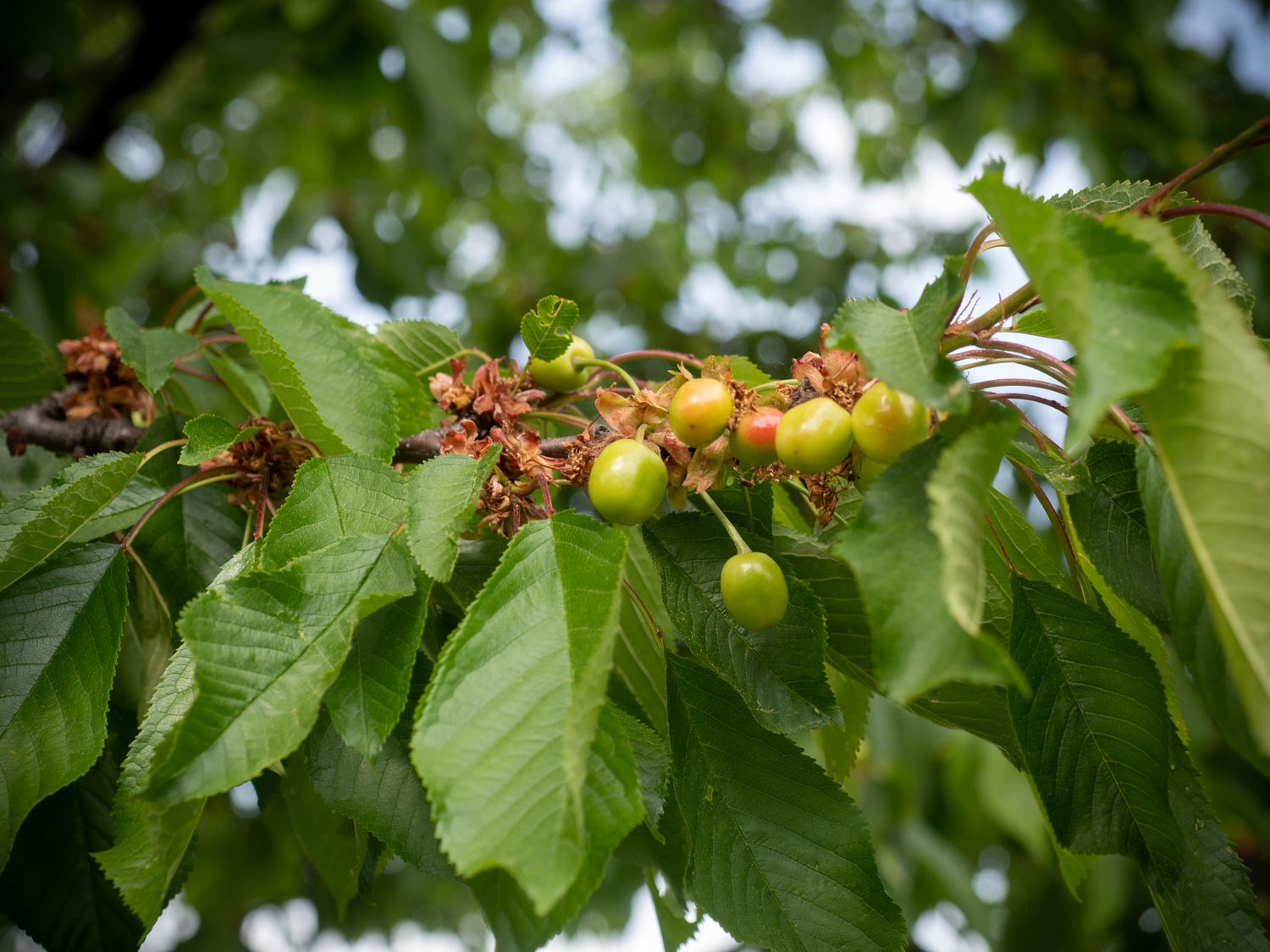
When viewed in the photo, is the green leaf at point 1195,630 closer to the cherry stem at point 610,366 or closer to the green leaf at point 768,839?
the green leaf at point 768,839

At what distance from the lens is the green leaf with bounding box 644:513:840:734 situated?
840 millimetres

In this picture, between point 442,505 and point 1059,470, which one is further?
point 1059,470

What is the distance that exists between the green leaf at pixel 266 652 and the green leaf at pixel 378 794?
161 millimetres

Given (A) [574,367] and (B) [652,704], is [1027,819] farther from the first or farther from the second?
(A) [574,367]

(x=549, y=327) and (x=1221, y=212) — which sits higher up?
(x=549, y=327)

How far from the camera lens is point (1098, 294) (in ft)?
2.06

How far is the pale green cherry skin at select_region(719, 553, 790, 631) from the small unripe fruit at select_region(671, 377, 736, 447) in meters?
0.14

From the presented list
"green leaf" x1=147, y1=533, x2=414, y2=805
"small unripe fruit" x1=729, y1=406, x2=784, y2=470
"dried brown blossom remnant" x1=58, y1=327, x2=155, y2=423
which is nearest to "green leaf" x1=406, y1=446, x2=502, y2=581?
"green leaf" x1=147, y1=533, x2=414, y2=805

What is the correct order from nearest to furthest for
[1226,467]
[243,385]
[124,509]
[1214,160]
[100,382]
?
1. [1226,467]
2. [1214,160]
3. [124,509]
4. [243,385]
5. [100,382]

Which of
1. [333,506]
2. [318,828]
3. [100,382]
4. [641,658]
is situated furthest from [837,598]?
[100,382]

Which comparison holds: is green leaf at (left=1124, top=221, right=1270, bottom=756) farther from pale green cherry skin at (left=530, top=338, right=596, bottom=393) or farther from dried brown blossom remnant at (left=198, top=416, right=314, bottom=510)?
dried brown blossom remnant at (left=198, top=416, right=314, bottom=510)

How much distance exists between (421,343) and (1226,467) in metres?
1.08

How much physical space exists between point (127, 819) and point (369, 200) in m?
3.79

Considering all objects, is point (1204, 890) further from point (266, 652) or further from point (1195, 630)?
point (266, 652)
